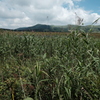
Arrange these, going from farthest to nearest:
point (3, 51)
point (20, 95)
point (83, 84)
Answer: point (3, 51) → point (20, 95) → point (83, 84)

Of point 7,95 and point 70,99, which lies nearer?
point 70,99

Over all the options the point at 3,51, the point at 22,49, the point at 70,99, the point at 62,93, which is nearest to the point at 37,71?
the point at 62,93

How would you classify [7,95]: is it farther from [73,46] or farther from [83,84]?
Answer: [73,46]

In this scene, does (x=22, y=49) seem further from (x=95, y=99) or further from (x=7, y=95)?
(x=95, y=99)

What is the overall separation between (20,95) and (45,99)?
50 centimetres

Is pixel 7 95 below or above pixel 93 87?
below

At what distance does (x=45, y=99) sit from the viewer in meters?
2.56

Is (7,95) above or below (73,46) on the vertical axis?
below

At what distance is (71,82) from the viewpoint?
232 centimetres

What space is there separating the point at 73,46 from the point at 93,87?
3.40ft

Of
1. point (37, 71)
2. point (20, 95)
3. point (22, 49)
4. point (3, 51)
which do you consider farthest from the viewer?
point (22, 49)

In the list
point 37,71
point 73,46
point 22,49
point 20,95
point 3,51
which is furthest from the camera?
point 22,49

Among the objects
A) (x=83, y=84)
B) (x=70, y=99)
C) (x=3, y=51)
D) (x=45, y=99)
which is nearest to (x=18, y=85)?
(x=45, y=99)

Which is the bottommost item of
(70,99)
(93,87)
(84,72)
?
(70,99)
